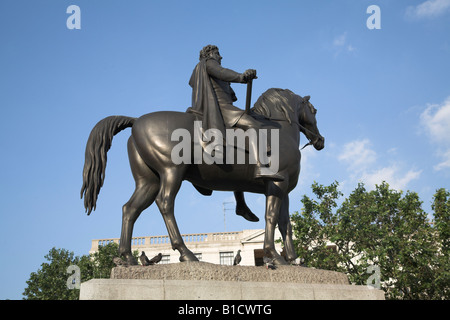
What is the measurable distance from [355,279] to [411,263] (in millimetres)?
3371

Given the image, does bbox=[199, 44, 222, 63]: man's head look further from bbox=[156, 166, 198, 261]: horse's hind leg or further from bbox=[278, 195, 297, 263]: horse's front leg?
bbox=[278, 195, 297, 263]: horse's front leg

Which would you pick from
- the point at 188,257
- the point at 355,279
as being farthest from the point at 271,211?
the point at 355,279

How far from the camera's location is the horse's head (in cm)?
876

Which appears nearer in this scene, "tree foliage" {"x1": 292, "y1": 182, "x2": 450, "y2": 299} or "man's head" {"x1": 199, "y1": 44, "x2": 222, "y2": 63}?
"man's head" {"x1": 199, "y1": 44, "x2": 222, "y2": 63}

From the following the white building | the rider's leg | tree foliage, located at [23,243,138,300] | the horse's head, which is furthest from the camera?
the white building

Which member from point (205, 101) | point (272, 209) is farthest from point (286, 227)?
point (205, 101)

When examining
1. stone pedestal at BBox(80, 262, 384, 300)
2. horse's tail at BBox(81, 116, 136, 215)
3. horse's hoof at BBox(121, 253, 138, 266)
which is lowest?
stone pedestal at BBox(80, 262, 384, 300)

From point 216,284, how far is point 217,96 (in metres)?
3.68

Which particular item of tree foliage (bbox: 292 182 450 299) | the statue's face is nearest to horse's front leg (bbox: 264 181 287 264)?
the statue's face

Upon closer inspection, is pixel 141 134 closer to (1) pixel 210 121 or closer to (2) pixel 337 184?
(1) pixel 210 121

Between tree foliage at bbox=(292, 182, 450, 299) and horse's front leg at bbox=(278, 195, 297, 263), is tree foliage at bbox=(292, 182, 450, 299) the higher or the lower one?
the higher one

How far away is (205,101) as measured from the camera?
7652mm

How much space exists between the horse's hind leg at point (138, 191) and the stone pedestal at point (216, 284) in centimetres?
119

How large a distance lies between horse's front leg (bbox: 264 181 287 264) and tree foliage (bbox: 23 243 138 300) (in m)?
27.2
